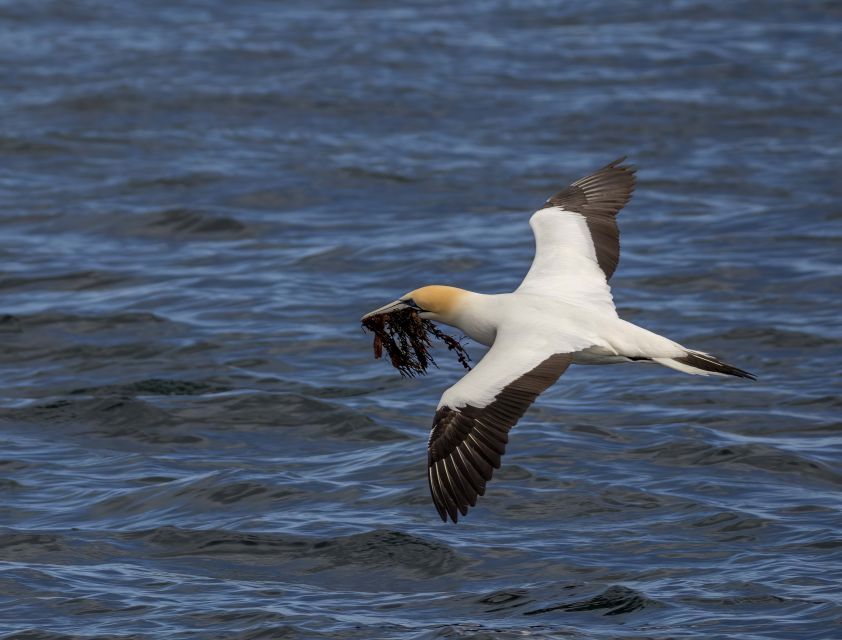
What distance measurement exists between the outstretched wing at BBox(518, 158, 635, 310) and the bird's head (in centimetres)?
47

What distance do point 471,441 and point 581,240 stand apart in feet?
7.63

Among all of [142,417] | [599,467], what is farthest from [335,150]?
[599,467]

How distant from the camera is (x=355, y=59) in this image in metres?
20.7

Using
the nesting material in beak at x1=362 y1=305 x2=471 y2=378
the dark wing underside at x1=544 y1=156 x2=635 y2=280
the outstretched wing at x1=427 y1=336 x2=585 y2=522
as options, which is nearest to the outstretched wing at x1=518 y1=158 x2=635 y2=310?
the dark wing underside at x1=544 y1=156 x2=635 y2=280

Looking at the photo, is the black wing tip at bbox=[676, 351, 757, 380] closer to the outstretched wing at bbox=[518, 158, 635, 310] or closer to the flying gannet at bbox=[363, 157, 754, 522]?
the flying gannet at bbox=[363, 157, 754, 522]

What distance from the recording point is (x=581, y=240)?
31.1 feet

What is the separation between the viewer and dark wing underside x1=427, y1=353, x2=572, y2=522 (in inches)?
296

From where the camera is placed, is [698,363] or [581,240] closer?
[698,363]

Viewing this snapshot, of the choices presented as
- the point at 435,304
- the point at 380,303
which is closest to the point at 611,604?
the point at 435,304

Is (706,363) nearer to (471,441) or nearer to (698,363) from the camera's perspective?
(698,363)

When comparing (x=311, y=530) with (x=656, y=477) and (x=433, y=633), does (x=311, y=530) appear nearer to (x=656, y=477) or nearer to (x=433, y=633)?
(x=433, y=633)

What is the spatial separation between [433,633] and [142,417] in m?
3.90

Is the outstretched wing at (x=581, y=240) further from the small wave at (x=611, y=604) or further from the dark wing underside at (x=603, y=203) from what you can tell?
the small wave at (x=611, y=604)

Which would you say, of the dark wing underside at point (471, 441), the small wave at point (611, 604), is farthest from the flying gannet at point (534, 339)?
the small wave at point (611, 604)
